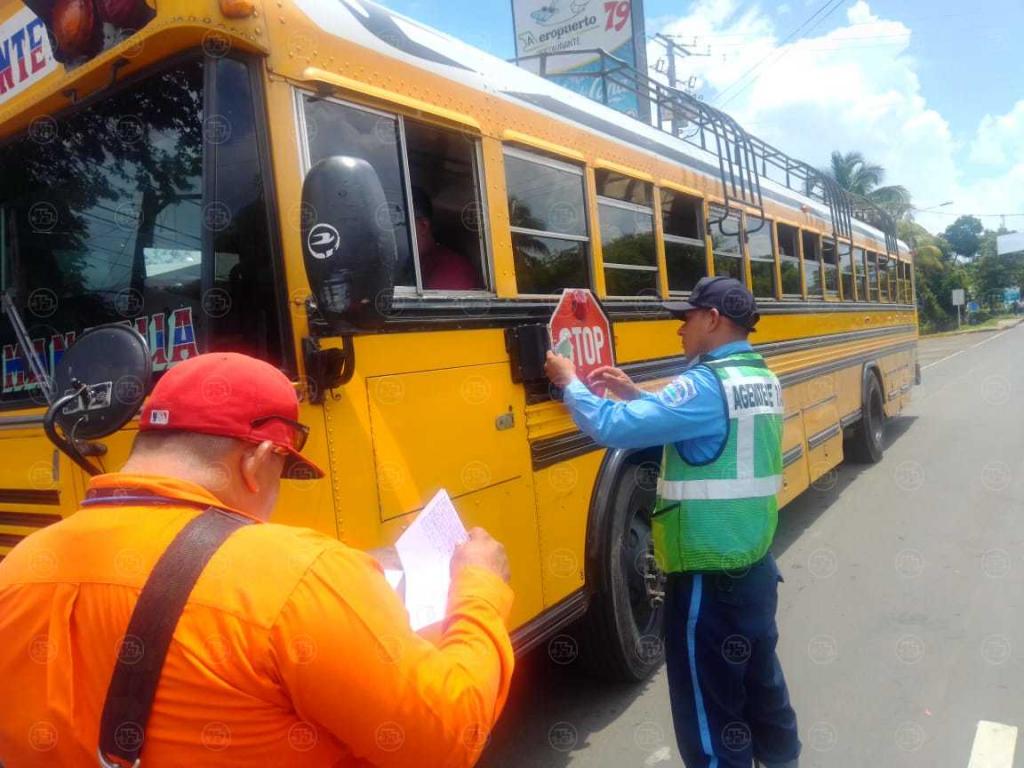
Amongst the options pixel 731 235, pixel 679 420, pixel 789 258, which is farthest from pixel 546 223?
pixel 789 258

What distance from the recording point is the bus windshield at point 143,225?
2109 millimetres

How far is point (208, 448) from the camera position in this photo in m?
1.20

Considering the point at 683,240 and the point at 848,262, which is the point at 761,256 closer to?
the point at 683,240

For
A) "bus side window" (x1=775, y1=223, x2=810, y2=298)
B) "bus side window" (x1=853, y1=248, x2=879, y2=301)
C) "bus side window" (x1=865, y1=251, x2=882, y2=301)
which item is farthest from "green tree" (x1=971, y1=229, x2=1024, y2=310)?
"bus side window" (x1=775, y1=223, x2=810, y2=298)

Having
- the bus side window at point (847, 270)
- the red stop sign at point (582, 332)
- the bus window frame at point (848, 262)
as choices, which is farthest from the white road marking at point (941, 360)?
the red stop sign at point (582, 332)

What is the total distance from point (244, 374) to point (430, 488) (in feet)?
4.38

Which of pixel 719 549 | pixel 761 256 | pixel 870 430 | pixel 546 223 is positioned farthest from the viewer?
pixel 870 430

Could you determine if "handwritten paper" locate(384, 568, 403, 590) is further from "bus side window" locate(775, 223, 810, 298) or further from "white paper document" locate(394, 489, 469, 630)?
"bus side window" locate(775, 223, 810, 298)

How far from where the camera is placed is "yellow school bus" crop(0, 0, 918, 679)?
2.10 metres

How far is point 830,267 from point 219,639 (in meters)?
7.54

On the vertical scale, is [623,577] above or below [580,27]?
below

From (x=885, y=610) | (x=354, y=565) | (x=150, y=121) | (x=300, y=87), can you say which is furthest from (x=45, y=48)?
(x=885, y=610)

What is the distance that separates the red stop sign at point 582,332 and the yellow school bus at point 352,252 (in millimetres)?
85

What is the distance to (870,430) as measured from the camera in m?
8.25
